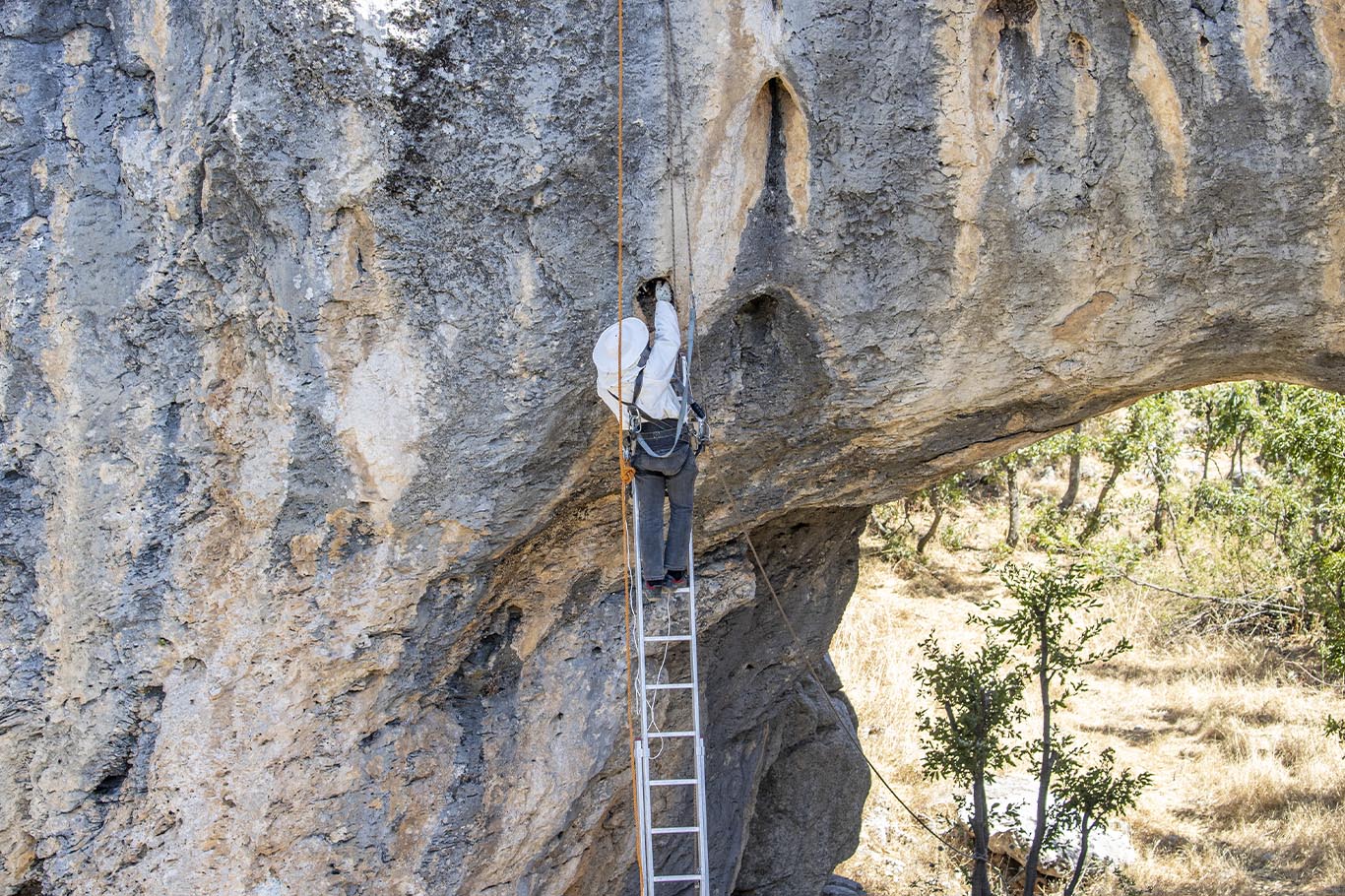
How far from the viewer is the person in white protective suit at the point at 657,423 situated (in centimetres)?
461

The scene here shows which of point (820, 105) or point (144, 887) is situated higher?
point (820, 105)

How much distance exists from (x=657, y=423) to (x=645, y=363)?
29cm

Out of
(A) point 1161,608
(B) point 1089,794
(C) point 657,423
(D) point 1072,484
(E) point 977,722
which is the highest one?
(D) point 1072,484

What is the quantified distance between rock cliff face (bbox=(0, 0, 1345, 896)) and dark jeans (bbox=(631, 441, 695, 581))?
0.33 m

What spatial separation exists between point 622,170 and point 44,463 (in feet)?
8.48

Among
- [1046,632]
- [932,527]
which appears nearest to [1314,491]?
[1046,632]

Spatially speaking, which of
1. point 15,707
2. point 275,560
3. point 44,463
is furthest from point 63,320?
point 15,707

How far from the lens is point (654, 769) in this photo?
645 cm

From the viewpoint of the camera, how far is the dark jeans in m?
4.95

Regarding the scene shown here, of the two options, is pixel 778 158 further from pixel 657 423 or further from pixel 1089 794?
pixel 1089 794

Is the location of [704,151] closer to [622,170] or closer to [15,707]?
[622,170]

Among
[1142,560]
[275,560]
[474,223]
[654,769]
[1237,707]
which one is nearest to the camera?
[474,223]

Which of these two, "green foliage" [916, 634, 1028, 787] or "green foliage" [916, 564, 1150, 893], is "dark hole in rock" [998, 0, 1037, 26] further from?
"green foliage" [916, 634, 1028, 787]

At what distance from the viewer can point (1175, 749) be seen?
1055cm
